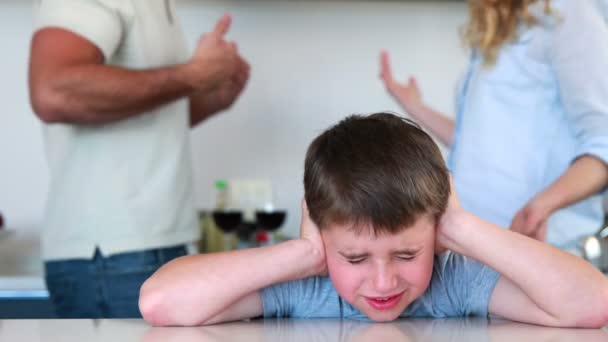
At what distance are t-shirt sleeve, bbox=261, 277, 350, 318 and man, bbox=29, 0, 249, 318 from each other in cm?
52

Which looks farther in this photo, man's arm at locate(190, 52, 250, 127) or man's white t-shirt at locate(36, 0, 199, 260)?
man's arm at locate(190, 52, 250, 127)

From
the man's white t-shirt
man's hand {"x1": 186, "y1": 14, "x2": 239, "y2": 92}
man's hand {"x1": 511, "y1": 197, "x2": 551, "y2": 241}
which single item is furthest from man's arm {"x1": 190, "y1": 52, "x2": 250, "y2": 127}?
man's hand {"x1": 511, "y1": 197, "x2": 551, "y2": 241}

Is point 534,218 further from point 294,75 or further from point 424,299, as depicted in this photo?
point 294,75

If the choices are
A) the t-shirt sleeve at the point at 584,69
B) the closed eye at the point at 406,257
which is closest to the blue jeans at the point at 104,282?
the closed eye at the point at 406,257

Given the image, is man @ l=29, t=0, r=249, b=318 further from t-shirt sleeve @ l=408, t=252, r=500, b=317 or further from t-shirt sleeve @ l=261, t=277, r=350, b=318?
t-shirt sleeve @ l=408, t=252, r=500, b=317

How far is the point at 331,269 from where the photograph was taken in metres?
1.03

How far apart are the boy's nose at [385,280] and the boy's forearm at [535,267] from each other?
119mm

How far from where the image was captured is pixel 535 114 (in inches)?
57.6

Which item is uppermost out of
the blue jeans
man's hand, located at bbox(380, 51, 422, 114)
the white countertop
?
man's hand, located at bbox(380, 51, 422, 114)

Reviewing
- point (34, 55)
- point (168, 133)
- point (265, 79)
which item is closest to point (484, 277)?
point (168, 133)

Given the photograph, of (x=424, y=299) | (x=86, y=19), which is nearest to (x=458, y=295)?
(x=424, y=299)

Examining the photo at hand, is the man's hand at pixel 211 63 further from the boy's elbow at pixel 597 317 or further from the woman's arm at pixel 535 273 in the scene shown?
the boy's elbow at pixel 597 317

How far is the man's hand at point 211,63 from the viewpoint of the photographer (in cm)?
160

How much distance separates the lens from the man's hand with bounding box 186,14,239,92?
160cm
